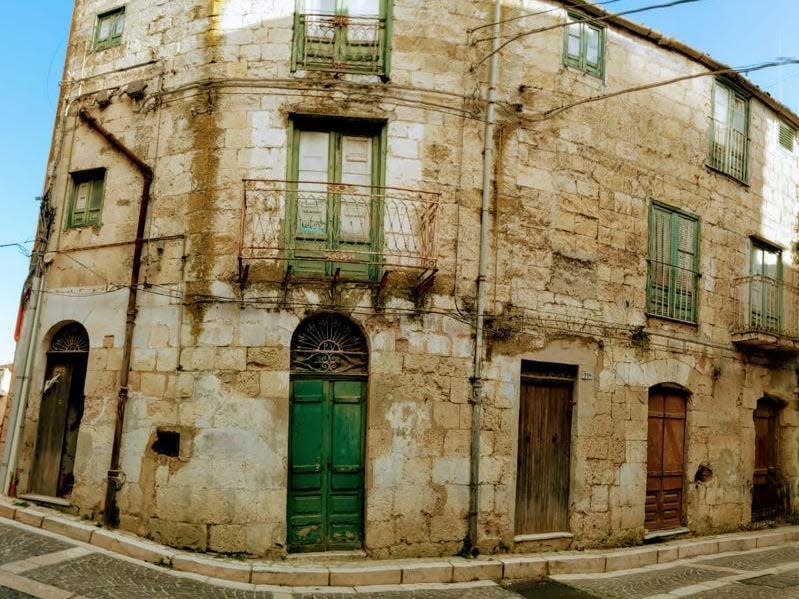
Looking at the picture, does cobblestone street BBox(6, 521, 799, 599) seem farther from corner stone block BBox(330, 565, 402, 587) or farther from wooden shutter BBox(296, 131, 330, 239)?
wooden shutter BBox(296, 131, 330, 239)

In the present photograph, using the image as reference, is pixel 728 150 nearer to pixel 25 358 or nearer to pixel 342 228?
pixel 342 228

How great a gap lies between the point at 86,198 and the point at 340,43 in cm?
437

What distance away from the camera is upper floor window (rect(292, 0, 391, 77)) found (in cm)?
891

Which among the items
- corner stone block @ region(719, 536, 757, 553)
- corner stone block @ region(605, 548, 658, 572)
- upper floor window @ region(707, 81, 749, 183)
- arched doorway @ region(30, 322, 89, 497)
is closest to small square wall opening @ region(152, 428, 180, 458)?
arched doorway @ region(30, 322, 89, 497)

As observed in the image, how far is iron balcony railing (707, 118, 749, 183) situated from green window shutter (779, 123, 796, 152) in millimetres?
1567

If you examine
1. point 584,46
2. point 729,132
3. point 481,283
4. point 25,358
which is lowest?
point 25,358

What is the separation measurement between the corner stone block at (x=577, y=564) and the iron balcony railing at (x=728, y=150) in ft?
22.9

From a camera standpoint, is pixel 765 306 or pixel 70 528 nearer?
pixel 70 528

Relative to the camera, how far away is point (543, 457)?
31.3ft

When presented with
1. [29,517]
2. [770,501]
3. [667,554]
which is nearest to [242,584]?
[29,517]

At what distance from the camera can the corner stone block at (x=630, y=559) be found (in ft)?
29.7

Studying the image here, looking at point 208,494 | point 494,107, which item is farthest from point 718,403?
point 208,494

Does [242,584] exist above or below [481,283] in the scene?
below

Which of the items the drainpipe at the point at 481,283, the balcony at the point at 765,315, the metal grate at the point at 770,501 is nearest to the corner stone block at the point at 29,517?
the drainpipe at the point at 481,283
